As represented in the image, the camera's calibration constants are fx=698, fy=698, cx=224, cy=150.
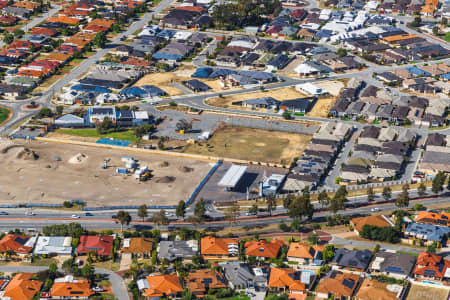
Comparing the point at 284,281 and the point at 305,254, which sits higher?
the point at 305,254

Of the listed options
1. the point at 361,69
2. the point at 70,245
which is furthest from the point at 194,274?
the point at 361,69

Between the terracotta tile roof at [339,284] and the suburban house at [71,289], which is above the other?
the terracotta tile roof at [339,284]

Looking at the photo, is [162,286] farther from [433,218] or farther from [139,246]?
[433,218]

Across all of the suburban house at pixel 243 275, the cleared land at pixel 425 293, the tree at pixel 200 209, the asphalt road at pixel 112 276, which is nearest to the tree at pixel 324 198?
the tree at pixel 200 209

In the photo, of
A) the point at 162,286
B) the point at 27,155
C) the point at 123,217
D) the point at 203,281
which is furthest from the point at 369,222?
the point at 27,155

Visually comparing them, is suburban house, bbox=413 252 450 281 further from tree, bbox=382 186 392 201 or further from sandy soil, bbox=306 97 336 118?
sandy soil, bbox=306 97 336 118

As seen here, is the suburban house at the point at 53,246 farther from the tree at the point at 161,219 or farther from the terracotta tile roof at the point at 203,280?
the terracotta tile roof at the point at 203,280

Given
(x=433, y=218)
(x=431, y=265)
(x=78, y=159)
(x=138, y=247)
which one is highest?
(x=431, y=265)

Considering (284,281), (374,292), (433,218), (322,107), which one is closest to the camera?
(374,292)
